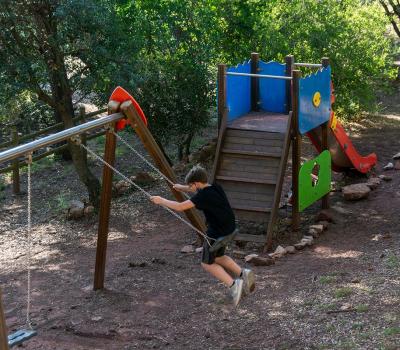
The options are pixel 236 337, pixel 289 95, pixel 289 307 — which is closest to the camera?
pixel 236 337

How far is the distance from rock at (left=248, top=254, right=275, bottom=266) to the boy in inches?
66.4

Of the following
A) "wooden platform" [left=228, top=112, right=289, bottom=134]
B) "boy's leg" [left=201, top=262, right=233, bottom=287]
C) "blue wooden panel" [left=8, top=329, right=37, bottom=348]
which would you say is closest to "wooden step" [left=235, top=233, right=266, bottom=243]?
"wooden platform" [left=228, top=112, right=289, bottom=134]

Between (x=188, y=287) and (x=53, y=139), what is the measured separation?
7.52 feet

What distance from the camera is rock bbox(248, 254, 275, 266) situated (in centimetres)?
785

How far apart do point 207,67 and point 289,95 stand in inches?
90.5

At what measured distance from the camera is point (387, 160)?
11.8m

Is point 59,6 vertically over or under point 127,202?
over

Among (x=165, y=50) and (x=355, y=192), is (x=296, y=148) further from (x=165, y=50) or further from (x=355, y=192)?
(x=165, y=50)

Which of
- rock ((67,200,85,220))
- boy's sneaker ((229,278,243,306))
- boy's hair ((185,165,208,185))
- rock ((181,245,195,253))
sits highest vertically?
boy's hair ((185,165,208,185))

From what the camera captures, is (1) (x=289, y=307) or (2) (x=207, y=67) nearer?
(1) (x=289, y=307)

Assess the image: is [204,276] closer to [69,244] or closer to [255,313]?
[255,313]

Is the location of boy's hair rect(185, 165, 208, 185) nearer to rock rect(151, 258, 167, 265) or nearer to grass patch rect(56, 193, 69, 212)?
rock rect(151, 258, 167, 265)

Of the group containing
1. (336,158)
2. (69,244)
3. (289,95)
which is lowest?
(69,244)

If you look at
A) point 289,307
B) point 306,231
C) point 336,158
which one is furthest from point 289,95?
point 289,307
